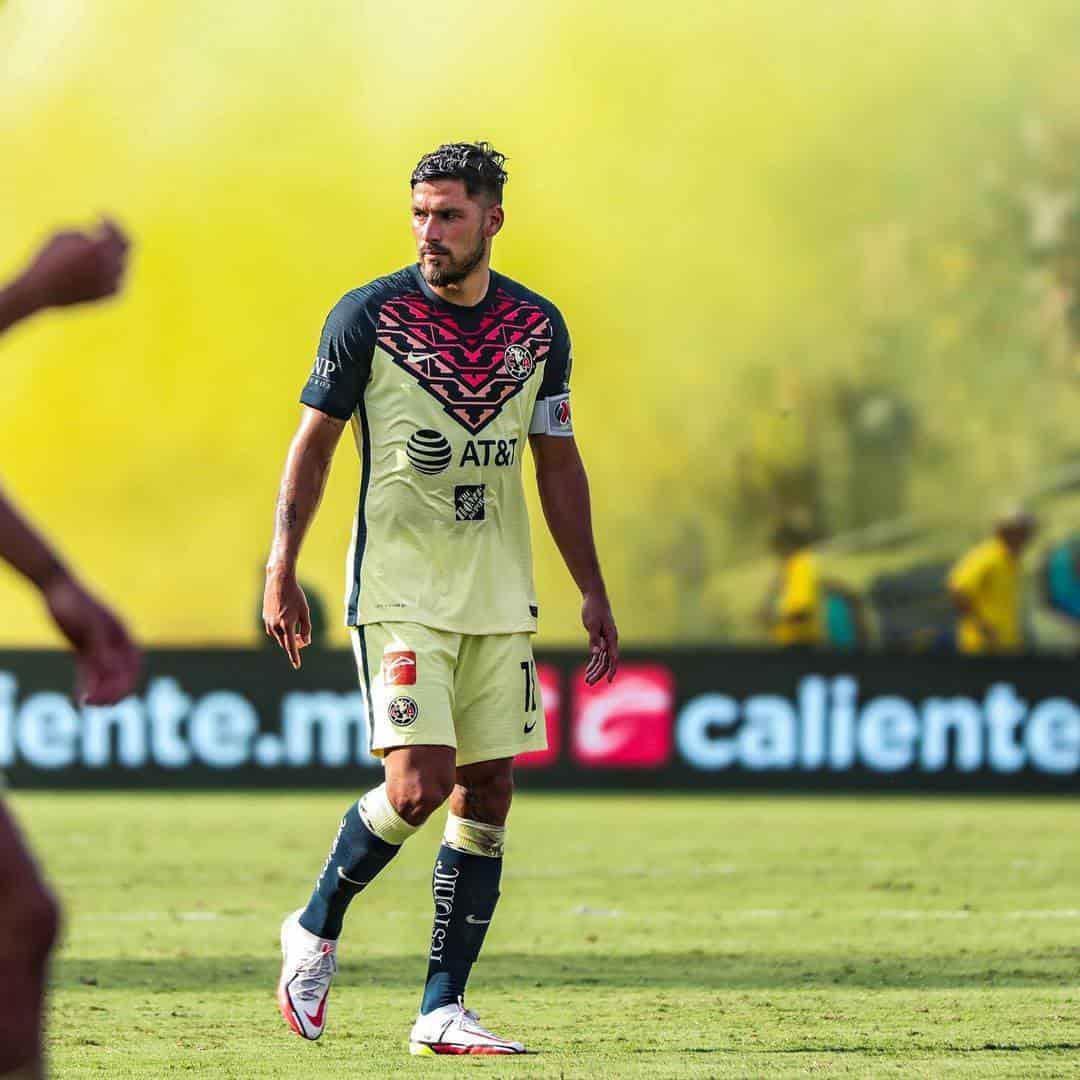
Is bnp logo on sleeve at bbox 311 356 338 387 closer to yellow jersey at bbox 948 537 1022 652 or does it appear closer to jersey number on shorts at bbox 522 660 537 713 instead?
jersey number on shorts at bbox 522 660 537 713

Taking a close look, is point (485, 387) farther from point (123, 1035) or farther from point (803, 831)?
point (803, 831)

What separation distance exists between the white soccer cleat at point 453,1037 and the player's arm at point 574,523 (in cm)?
98

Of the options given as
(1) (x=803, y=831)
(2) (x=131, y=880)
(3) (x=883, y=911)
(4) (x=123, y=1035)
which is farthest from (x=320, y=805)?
(4) (x=123, y=1035)

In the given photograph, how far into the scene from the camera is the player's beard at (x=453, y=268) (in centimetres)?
627

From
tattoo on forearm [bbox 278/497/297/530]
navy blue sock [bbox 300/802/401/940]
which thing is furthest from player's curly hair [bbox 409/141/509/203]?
navy blue sock [bbox 300/802/401/940]

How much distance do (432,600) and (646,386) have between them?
56.4 feet

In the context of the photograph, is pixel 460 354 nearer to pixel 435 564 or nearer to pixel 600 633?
pixel 435 564

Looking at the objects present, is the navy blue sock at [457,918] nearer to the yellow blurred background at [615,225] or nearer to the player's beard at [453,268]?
the player's beard at [453,268]

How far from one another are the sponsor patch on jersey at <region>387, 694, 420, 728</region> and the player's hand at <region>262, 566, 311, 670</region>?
0.26m

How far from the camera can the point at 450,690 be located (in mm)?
6258

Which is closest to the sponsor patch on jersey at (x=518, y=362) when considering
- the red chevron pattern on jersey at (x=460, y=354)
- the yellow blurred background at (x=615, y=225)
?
the red chevron pattern on jersey at (x=460, y=354)

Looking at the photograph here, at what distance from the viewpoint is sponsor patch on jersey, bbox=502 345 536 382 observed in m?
6.36

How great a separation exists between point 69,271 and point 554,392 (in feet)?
9.51

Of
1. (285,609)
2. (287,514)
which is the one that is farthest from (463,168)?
(285,609)
